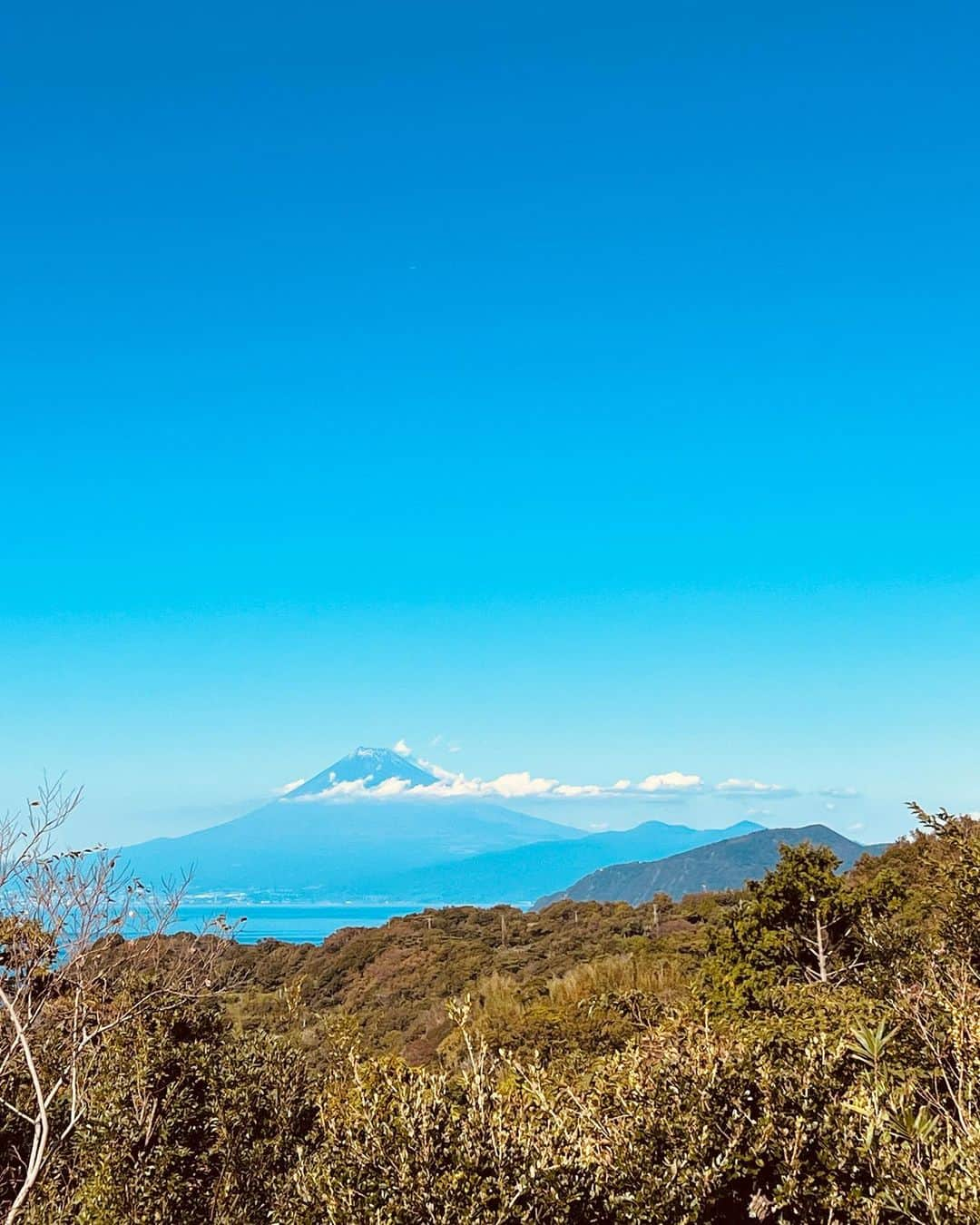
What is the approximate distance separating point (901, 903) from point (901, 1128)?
2505cm

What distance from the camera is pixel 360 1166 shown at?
9039 mm

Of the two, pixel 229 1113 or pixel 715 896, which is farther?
pixel 715 896

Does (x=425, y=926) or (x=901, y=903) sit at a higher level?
(x=901, y=903)

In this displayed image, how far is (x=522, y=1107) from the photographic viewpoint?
1035cm

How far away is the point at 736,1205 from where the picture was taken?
973 cm

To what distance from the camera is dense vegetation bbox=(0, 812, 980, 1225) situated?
876cm

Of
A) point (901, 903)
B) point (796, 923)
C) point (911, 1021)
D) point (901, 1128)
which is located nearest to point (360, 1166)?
point (901, 1128)

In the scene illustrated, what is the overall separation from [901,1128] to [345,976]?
2707 inches

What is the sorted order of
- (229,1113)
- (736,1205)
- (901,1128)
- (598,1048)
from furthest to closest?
A: (598,1048) < (229,1113) < (736,1205) < (901,1128)

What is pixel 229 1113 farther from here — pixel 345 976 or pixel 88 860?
pixel 345 976

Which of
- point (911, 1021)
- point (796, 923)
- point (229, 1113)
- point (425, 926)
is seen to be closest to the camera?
point (911, 1021)

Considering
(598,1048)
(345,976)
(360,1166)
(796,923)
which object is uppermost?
(360,1166)

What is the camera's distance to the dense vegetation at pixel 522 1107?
8758 millimetres

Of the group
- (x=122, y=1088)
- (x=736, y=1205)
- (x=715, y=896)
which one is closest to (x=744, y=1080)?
(x=736, y=1205)
